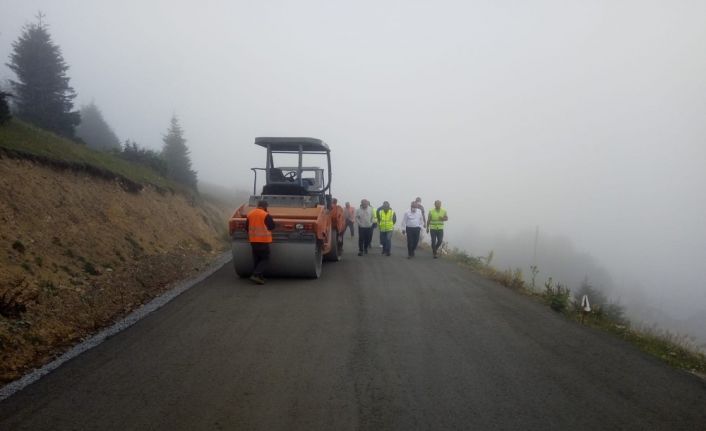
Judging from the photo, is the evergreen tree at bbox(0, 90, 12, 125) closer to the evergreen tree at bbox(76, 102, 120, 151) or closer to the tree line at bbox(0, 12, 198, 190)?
the tree line at bbox(0, 12, 198, 190)

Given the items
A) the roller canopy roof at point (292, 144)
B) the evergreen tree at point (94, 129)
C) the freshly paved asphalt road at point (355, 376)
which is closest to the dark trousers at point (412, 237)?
the roller canopy roof at point (292, 144)

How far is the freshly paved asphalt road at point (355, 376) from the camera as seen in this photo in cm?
430

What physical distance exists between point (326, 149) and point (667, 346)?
8.22m

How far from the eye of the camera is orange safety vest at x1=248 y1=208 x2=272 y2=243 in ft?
31.9

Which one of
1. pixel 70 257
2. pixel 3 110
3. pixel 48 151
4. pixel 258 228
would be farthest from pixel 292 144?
pixel 3 110

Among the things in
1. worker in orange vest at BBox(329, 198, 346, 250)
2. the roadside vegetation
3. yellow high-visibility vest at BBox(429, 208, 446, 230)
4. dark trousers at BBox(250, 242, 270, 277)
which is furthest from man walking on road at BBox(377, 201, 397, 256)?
dark trousers at BBox(250, 242, 270, 277)

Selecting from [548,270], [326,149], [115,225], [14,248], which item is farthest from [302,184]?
[548,270]

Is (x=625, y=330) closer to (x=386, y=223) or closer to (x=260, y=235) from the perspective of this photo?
(x=260, y=235)

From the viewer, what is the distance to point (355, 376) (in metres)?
5.17

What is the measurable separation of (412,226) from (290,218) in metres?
5.84

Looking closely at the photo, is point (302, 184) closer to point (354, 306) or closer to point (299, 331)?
point (354, 306)

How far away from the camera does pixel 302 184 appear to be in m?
12.6

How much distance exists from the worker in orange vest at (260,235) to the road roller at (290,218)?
0.99 feet

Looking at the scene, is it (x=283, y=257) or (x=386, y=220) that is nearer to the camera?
(x=283, y=257)
